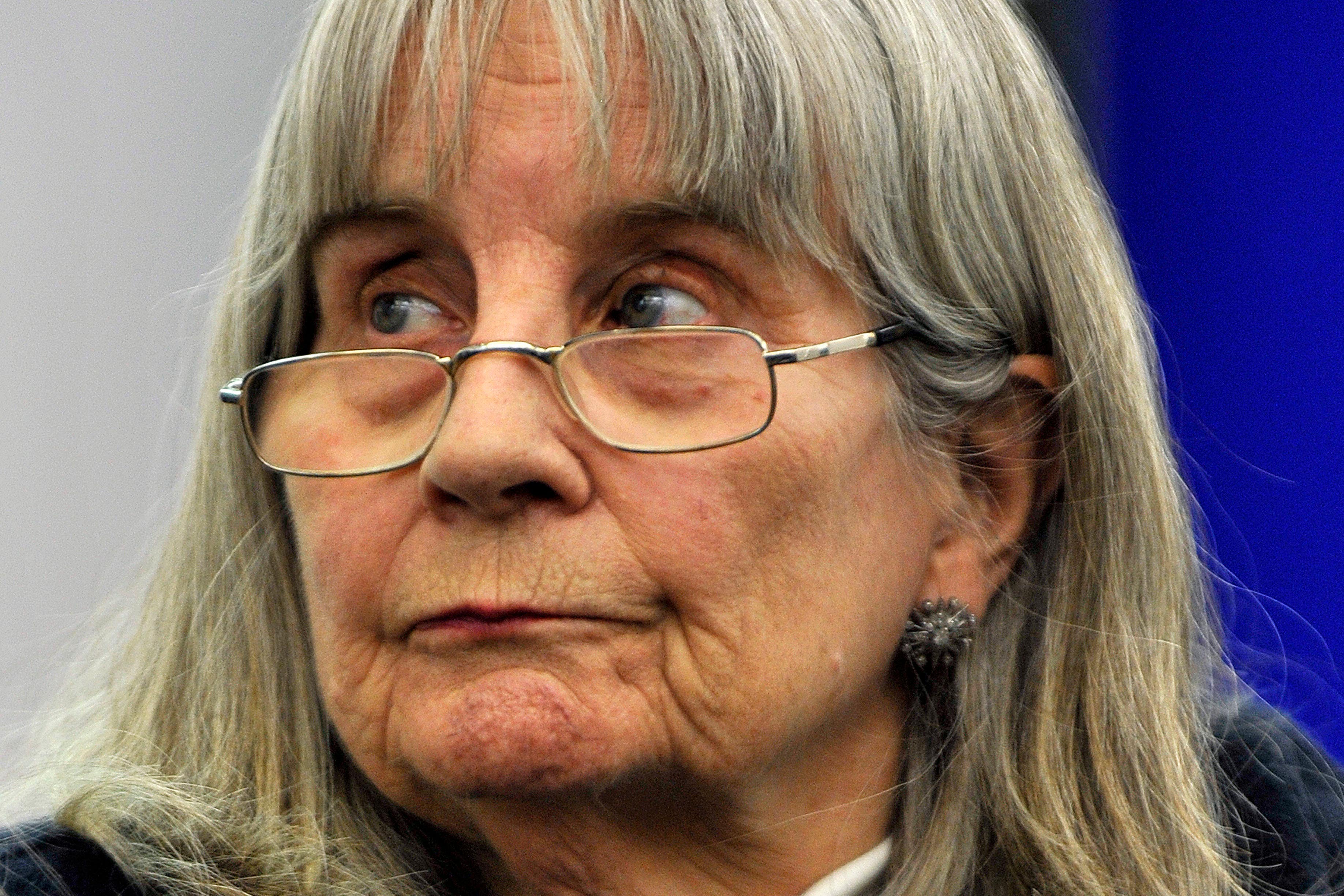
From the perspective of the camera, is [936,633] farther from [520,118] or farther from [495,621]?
[520,118]

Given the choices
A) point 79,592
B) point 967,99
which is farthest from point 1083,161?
point 79,592

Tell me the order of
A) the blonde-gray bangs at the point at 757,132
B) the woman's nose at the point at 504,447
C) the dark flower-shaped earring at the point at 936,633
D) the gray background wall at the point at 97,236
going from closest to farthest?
1. the woman's nose at the point at 504,447
2. the blonde-gray bangs at the point at 757,132
3. the dark flower-shaped earring at the point at 936,633
4. the gray background wall at the point at 97,236

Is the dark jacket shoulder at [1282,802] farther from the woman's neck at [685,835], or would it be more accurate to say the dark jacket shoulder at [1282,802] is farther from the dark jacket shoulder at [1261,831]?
the woman's neck at [685,835]

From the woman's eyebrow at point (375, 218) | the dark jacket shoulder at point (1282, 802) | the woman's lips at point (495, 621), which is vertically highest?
the woman's eyebrow at point (375, 218)

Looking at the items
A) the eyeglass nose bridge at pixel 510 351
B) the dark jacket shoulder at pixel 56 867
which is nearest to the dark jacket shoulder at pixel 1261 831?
the dark jacket shoulder at pixel 56 867

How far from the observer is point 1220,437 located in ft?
9.77

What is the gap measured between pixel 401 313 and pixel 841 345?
1.71ft

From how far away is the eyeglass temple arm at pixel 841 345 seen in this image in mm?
1749

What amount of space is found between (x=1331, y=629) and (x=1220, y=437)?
0.40m

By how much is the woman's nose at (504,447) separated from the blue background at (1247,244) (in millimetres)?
1445

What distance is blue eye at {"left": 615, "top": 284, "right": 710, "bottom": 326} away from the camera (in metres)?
1.77

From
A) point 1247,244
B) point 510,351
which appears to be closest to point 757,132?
point 510,351

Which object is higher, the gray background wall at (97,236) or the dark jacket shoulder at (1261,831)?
the gray background wall at (97,236)

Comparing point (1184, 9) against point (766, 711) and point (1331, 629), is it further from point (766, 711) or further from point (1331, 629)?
point (766, 711)
